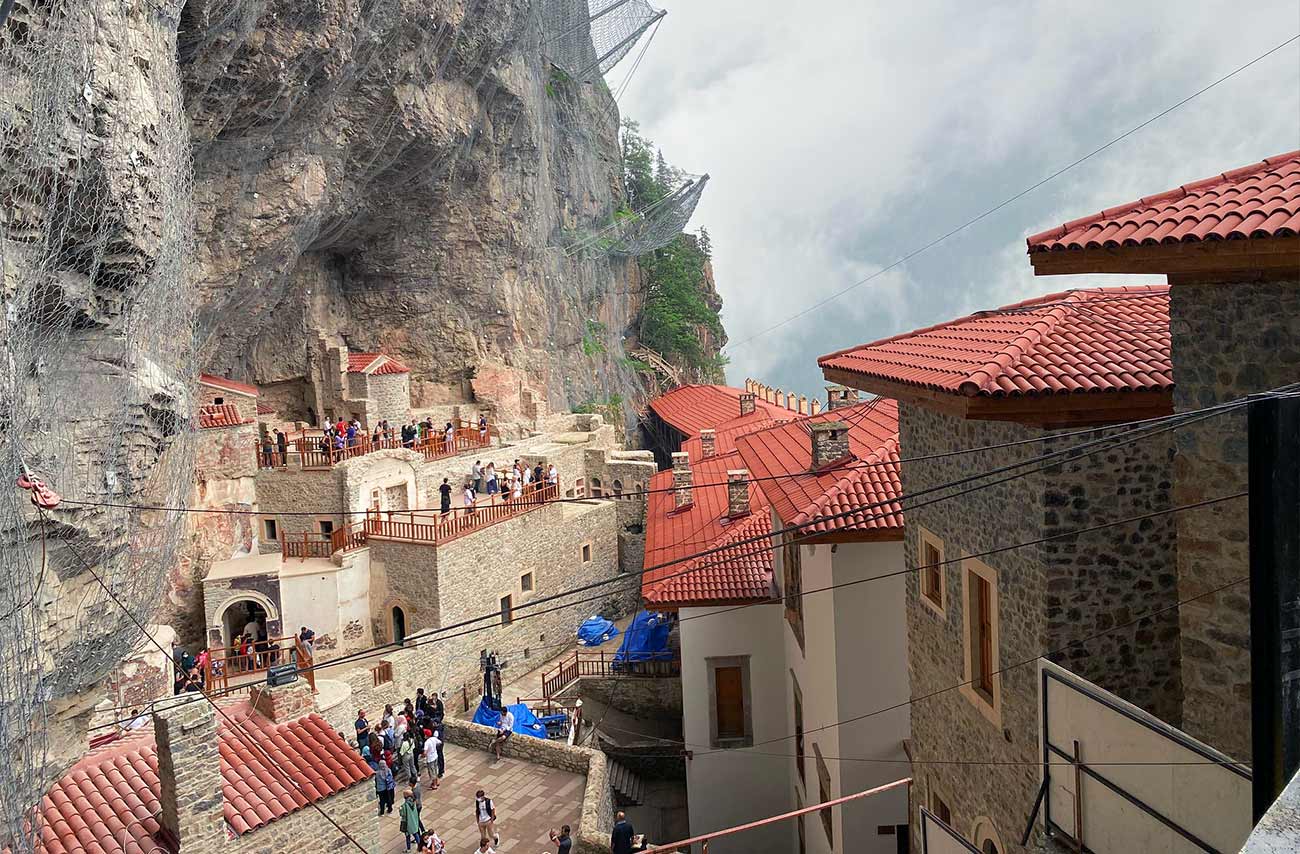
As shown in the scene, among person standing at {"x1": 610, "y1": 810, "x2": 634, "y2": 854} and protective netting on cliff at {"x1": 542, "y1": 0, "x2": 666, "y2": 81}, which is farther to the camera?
protective netting on cliff at {"x1": 542, "y1": 0, "x2": 666, "y2": 81}

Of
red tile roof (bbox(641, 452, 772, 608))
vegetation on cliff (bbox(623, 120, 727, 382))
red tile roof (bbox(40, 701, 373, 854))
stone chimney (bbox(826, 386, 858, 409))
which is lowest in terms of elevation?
red tile roof (bbox(40, 701, 373, 854))

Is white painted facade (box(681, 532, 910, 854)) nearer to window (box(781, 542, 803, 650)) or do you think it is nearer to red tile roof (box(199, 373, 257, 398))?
window (box(781, 542, 803, 650))

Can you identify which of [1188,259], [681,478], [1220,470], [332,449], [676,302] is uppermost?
[676,302]

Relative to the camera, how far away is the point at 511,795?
15.2 metres

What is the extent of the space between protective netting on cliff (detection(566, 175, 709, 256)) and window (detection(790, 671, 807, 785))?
33195mm

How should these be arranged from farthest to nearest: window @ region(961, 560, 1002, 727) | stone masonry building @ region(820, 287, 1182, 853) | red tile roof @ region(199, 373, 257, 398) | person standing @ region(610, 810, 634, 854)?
red tile roof @ region(199, 373, 257, 398)
person standing @ region(610, 810, 634, 854)
window @ region(961, 560, 1002, 727)
stone masonry building @ region(820, 287, 1182, 853)

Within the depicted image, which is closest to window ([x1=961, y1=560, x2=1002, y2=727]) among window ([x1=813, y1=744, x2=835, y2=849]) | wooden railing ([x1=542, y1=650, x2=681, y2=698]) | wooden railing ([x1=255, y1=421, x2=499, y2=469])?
window ([x1=813, y1=744, x2=835, y2=849])

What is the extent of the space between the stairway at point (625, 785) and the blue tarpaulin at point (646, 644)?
9.62ft

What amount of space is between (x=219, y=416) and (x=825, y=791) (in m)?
18.7

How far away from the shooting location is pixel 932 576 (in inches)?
350

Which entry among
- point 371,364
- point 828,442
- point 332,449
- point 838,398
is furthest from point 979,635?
point 371,364

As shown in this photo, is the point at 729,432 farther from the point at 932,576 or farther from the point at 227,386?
the point at 932,576

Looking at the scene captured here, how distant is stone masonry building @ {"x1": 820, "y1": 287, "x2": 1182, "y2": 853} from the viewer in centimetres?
655

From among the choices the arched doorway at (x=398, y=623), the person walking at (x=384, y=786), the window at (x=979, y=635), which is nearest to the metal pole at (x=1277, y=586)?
the window at (x=979, y=635)
